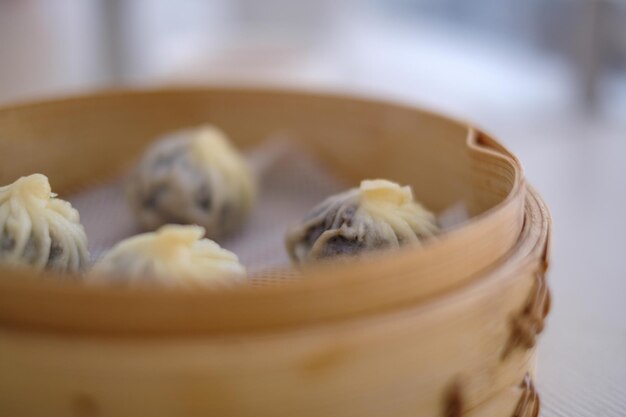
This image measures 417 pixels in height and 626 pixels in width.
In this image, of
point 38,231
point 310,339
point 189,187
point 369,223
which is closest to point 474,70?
point 189,187

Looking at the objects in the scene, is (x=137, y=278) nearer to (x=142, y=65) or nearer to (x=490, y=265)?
(x=490, y=265)

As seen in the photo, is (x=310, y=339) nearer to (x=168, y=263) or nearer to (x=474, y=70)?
(x=168, y=263)

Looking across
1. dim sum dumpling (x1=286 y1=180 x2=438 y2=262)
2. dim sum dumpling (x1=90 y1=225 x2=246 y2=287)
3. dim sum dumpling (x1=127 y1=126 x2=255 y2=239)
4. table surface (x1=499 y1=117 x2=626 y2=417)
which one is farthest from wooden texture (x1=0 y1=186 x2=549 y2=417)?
dim sum dumpling (x1=127 y1=126 x2=255 y2=239)

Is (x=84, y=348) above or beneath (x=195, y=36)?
beneath

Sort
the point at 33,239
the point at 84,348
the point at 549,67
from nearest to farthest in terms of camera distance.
→ the point at 84,348 < the point at 33,239 < the point at 549,67

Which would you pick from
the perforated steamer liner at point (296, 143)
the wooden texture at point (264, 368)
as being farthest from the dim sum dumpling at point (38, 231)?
the wooden texture at point (264, 368)

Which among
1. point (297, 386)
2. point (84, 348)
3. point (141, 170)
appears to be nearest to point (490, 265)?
point (297, 386)
